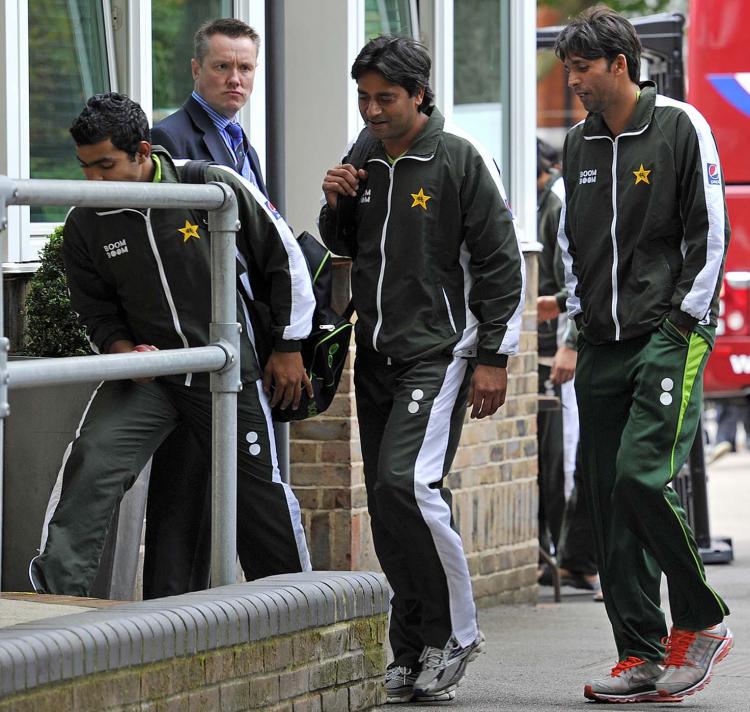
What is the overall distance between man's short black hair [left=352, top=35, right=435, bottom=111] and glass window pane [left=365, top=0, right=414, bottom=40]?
2.32 metres

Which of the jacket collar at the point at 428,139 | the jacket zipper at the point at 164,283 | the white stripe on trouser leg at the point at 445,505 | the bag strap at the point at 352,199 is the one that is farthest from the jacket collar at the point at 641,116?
the jacket zipper at the point at 164,283

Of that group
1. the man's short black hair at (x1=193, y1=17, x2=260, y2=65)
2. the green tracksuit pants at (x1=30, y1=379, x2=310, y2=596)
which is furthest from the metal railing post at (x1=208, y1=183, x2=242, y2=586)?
the man's short black hair at (x1=193, y1=17, x2=260, y2=65)

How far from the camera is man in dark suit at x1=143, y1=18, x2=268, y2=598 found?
5.66 metres

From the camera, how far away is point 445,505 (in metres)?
5.70

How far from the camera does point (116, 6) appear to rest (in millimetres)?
6996

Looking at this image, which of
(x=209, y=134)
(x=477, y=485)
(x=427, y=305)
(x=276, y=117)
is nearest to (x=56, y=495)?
(x=427, y=305)

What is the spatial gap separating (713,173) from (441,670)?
5.63 ft

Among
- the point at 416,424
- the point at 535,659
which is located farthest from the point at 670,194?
the point at 535,659

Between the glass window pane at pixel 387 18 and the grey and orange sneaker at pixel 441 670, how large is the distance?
3.16 meters

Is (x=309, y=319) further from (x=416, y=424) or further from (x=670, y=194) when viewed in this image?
(x=670, y=194)

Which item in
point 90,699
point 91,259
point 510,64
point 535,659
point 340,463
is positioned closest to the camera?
point 90,699

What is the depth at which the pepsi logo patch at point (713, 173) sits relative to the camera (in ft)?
18.5

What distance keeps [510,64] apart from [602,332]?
11.1ft

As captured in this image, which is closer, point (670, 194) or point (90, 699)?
point (90, 699)
